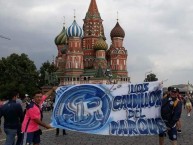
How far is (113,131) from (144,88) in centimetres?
133

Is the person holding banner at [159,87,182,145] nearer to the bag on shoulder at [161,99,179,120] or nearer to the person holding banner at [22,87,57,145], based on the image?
the bag on shoulder at [161,99,179,120]

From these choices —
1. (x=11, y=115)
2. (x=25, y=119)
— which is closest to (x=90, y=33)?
(x=11, y=115)

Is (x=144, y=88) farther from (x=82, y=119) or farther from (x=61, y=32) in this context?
(x=61, y=32)

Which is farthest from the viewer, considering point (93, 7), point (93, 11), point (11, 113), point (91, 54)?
point (93, 7)

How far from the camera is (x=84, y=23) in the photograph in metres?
87.5

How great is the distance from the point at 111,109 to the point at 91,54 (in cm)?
7566

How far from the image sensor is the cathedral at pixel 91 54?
8038cm

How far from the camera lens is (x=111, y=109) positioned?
9.88m

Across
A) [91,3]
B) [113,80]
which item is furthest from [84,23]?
[113,80]

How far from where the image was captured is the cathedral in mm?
80375

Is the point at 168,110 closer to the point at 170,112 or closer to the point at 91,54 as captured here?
the point at 170,112

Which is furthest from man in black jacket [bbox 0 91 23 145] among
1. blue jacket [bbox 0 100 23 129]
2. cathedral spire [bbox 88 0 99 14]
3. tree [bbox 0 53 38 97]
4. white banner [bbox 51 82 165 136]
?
cathedral spire [bbox 88 0 99 14]

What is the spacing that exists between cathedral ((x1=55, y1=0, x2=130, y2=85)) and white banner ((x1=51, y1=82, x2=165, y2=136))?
217 ft

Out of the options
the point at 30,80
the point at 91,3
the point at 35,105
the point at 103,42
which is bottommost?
the point at 35,105
